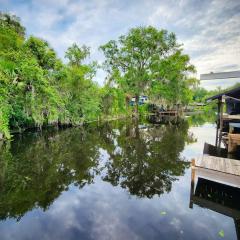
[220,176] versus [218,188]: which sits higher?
[220,176]

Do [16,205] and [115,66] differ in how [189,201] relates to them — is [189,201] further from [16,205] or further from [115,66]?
[115,66]

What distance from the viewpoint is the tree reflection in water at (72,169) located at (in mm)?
6980

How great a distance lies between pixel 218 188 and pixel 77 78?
76.2ft

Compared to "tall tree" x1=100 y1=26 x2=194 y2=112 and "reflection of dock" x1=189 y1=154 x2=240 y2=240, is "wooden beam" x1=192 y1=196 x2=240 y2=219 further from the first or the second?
"tall tree" x1=100 y1=26 x2=194 y2=112

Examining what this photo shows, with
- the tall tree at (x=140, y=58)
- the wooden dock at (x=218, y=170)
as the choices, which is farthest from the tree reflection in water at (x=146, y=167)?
the tall tree at (x=140, y=58)

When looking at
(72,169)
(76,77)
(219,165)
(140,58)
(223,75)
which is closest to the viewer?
(219,165)

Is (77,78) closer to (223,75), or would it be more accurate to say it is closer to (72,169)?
(72,169)

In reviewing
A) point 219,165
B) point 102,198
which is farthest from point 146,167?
point 219,165

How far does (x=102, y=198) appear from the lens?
22.9ft

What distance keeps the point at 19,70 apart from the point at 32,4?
Result: 8.22 meters

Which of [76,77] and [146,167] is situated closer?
[146,167]

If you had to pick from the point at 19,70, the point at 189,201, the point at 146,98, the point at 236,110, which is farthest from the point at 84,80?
the point at 146,98

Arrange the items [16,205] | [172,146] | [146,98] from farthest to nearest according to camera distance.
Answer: [146,98] → [172,146] → [16,205]

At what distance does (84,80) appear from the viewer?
88.7ft
